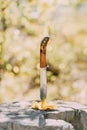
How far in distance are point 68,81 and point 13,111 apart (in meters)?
4.75

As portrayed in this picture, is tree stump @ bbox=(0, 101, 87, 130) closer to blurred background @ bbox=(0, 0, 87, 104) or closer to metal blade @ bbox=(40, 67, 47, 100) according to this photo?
metal blade @ bbox=(40, 67, 47, 100)

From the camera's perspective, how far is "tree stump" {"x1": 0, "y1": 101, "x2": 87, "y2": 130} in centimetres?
396

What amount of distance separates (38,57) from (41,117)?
4.45 meters

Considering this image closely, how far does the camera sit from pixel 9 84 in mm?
8656

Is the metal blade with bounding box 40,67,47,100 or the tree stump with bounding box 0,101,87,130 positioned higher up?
the metal blade with bounding box 40,67,47,100

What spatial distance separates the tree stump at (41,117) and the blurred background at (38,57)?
3214mm

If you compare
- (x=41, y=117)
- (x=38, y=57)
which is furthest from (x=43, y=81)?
(x=38, y=57)

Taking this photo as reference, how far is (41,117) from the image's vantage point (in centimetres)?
416

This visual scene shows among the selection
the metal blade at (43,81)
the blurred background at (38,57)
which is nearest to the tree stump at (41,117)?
the metal blade at (43,81)

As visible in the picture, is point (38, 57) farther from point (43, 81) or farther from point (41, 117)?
point (41, 117)

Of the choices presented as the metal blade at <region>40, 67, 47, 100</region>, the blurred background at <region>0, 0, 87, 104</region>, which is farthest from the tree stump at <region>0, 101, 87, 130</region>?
the blurred background at <region>0, 0, 87, 104</region>

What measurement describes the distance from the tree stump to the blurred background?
10.5 ft

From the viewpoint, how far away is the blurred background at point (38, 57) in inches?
320

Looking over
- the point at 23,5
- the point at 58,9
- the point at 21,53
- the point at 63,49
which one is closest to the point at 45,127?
the point at 23,5
